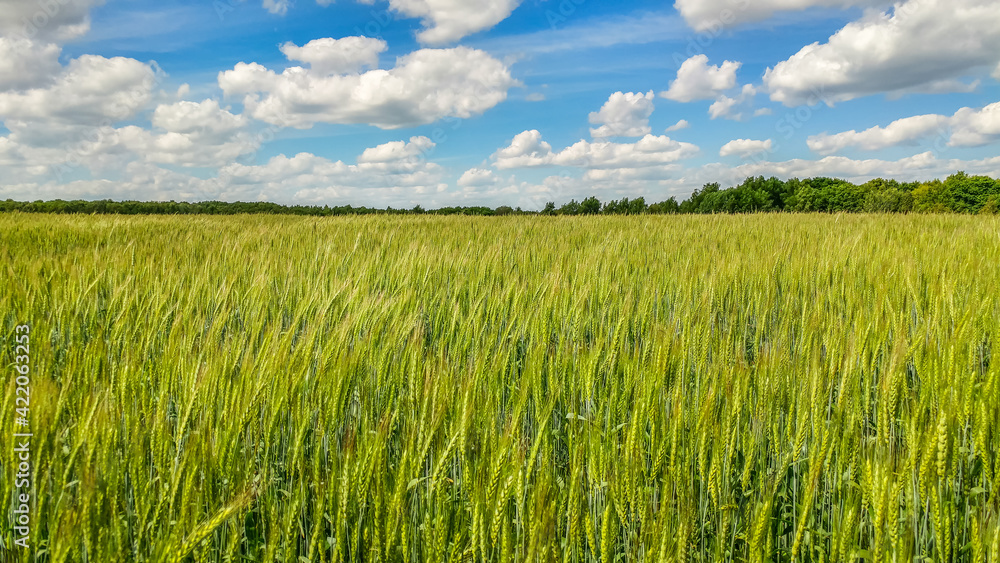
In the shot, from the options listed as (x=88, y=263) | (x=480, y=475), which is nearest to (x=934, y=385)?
(x=480, y=475)

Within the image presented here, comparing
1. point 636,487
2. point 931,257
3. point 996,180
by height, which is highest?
point 996,180

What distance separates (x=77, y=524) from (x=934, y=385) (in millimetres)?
1599

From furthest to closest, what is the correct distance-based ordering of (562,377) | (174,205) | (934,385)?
(174,205) → (562,377) → (934,385)

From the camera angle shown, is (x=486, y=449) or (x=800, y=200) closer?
(x=486, y=449)

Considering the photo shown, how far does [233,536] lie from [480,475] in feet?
1.16

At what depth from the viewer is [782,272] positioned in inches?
126

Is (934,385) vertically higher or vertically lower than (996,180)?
lower

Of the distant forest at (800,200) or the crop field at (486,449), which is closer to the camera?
the crop field at (486,449)

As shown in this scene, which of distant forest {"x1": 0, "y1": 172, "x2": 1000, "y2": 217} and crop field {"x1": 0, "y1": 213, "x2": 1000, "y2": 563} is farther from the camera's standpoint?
distant forest {"x1": 0, "y1": 172, "x2": 1000, "y2": 217}

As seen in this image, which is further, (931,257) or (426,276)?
(931,257)

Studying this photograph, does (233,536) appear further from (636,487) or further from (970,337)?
(970,337)

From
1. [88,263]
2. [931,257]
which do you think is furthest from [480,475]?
[931,257]

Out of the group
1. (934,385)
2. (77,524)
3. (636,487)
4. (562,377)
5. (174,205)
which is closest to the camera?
(77,524)

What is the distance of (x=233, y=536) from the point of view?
29.2 inches
